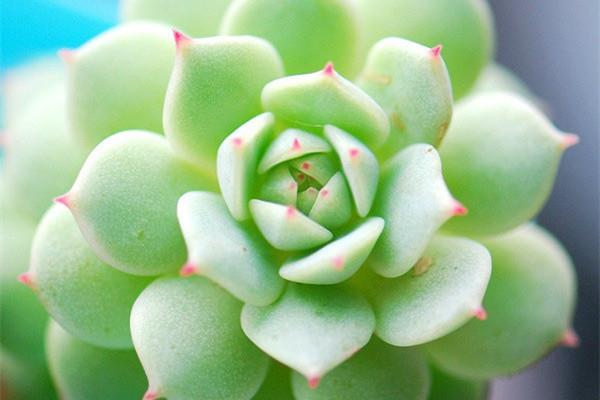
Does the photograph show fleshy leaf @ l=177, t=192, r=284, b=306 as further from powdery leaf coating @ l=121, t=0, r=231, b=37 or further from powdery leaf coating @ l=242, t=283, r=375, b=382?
powdery leaf coating @ l=121, t=0, r=231, b=37

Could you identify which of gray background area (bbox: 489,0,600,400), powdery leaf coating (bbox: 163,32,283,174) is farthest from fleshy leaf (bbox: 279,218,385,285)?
gray background area (bbox: 489,0,600,400)

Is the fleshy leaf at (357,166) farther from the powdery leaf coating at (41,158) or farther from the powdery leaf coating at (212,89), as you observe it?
the powdery leaf coating at (41,158)

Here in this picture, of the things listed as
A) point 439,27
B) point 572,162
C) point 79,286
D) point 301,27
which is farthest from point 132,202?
point 572,162

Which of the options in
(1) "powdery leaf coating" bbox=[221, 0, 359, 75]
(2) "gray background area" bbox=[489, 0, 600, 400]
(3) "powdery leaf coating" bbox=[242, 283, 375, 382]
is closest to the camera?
(3) "powdery leaf coating" bbox=[242, 283, 375, 382]

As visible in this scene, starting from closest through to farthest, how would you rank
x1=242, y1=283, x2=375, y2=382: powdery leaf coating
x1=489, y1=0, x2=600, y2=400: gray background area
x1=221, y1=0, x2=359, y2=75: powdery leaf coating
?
x1=242, y1=283, x2=375, y2=382: powdery leaf coating < x1=221, y1=0, x2=359, y2=75: powdery leaf coating < x1=489, y1=0, x2=600, y2=400: gray background area

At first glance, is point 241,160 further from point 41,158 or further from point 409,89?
point 41,158

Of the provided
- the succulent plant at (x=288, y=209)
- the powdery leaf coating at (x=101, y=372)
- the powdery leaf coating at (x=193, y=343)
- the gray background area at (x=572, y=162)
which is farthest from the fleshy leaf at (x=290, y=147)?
the gray background area at (x=572, y=162)
